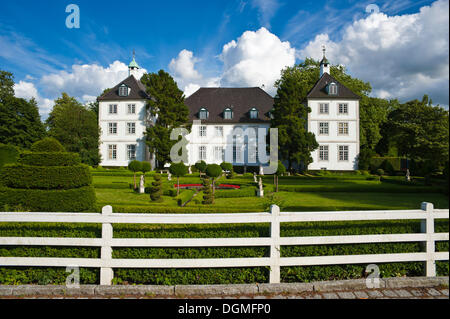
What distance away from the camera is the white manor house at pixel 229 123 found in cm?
2711

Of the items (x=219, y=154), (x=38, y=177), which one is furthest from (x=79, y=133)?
(x=38, y=177)

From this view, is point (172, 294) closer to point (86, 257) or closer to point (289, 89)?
point (86, 257)

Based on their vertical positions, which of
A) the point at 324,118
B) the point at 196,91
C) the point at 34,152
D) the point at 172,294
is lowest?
the point at 172,294

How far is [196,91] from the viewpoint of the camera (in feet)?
116

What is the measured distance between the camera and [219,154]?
102ft

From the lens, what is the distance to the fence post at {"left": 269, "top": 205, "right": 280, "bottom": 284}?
3432mm

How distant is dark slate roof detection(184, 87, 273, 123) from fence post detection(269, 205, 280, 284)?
92.7 feet

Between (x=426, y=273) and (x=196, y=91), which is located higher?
(x=196, y=91)

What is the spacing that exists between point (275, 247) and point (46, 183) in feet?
19.4

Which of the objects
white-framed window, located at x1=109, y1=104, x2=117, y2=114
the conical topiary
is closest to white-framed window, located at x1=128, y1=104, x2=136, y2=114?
white-framed window, located at x1=109, y1=104, x2=117, y2=114

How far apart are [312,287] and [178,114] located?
1082 inches

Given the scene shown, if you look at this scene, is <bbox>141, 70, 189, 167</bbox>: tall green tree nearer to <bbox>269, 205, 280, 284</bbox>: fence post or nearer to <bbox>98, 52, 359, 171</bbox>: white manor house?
<bbox>98, 52, 359, 171</bbox>: white manor house

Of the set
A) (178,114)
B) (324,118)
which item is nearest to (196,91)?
(178,114)

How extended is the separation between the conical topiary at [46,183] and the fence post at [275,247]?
5.24 metres
